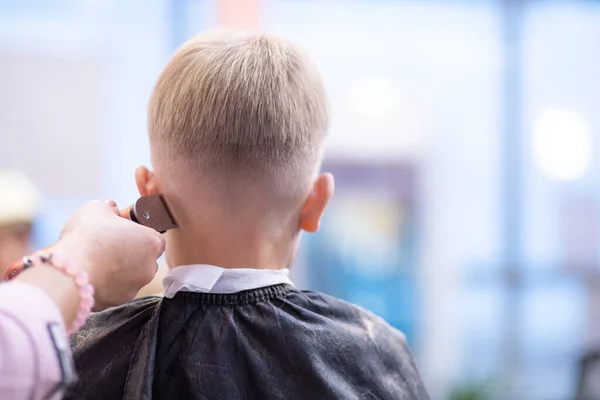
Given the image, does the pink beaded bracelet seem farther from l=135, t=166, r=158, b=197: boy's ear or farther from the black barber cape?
l=135, t=166, r=158, b=197: boy's ear

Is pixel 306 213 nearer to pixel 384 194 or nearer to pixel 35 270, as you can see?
pixel 35 270

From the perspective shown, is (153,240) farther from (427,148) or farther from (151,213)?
(427,148)

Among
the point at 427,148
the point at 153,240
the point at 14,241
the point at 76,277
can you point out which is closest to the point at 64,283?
the point at 76,277

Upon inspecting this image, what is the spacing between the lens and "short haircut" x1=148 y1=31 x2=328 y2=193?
37.4 inches

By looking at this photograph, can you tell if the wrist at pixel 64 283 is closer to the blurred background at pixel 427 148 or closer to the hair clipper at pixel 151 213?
the hair clipper at pixel 151 213

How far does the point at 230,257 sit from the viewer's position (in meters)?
0.99

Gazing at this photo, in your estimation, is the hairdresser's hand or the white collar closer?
the hairdresser's hand

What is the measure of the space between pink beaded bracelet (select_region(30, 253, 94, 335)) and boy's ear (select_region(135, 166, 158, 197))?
298mm

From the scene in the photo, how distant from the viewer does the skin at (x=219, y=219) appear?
971 millimetres

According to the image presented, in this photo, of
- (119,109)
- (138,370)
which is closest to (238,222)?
(138,370)

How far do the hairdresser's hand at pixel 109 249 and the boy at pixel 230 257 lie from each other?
5.2 inches

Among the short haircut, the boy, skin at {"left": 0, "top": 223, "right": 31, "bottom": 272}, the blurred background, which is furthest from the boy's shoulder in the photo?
the blurred background

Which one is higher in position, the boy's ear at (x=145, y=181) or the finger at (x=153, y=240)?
the boy's ear at (x=145, y=181)

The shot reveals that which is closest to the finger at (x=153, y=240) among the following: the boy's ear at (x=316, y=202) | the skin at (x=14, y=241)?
the boy's ear at (x=316, y=202)
